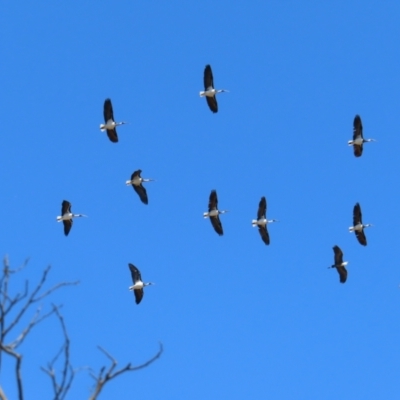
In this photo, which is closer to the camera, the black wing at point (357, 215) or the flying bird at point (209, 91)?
the flying bird at point (209, 91)

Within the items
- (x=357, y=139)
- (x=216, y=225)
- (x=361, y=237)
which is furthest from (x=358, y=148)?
(x=216, y=225)

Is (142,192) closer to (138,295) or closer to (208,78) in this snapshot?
(138,295)

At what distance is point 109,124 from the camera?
36.2 m

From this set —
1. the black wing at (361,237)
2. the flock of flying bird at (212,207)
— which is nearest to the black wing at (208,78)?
the flock of flying bird at (212,207)

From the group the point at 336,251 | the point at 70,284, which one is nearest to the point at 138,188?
the point at 336,251

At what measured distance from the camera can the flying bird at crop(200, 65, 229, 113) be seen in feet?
121

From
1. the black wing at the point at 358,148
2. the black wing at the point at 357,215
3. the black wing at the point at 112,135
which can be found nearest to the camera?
the black wing at the point at 112,135

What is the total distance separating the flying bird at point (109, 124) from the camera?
3600cm

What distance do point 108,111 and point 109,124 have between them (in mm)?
470

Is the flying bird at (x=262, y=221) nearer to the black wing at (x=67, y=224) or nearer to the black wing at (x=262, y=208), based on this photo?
the black wing at (x=262, y=208)

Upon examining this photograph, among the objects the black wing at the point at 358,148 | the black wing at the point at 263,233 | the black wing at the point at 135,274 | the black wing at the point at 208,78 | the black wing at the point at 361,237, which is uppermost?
the black wing at the point at 208,78

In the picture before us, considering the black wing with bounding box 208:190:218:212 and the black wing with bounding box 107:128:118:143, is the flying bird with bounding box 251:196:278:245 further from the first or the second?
the black wing with bounding box 107:128:118:143

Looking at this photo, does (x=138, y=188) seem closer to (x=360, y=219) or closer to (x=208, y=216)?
(x=208, y=216)

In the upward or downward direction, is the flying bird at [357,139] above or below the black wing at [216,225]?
above
